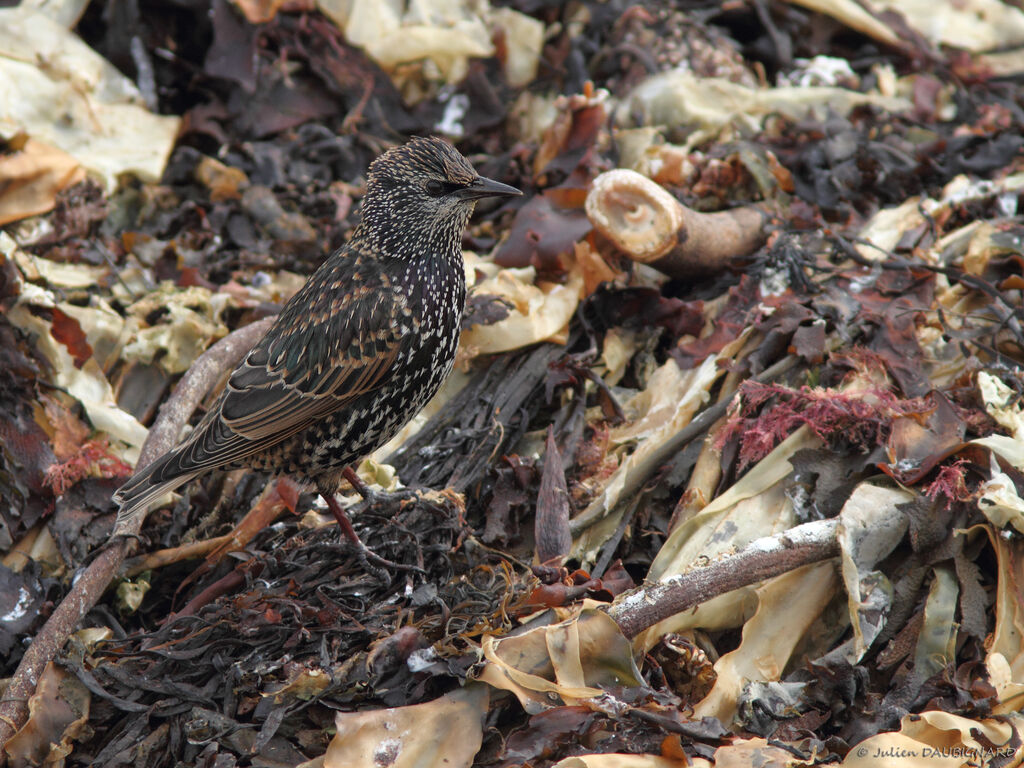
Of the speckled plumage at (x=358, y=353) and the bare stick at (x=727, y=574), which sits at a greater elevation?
the speckled plumage at (x=358, y=353)

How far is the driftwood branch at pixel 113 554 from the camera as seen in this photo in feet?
9.76

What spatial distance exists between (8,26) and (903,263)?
4.24 metres

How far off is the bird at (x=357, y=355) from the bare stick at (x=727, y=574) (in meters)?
0.90

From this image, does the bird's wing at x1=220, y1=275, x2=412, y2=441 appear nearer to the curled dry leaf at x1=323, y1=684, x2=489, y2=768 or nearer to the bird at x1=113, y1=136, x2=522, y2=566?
the bird at x1=113, y1=136, x2=522, y2=566

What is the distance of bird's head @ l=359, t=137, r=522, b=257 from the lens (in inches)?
135

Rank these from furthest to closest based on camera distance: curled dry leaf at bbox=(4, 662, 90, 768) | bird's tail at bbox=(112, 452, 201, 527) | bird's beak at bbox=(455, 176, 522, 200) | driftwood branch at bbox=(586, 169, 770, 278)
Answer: driftwood branch at bbox=(586, 169, 770, 278)
bird's beak at bbox=(455, 176, 522, 200)
bird's tail at bbox=(112, 452, 201, 527)
curled dry leaf at bbox=(4, 662, 90, 768)

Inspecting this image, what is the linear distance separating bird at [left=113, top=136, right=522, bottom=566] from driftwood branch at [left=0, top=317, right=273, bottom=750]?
19 cm

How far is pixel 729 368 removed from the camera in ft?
11.6

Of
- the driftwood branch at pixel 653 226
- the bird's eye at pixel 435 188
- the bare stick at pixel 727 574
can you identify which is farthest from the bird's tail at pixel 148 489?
the driftwood branch at pixel 653 226

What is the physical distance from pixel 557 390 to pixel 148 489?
4.99 feet

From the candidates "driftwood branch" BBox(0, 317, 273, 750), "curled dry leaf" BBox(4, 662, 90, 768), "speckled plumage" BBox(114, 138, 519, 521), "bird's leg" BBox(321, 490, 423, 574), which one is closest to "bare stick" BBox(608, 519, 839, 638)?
"bird's leg" BBox(321, 490, 423, 574)

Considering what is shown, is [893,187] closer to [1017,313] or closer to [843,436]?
[1017,313]

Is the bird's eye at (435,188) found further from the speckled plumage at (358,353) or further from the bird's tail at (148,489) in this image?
the bird's tail at (148,489)

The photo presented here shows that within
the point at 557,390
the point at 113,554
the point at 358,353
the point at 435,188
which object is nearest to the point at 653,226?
the point at 557,390
